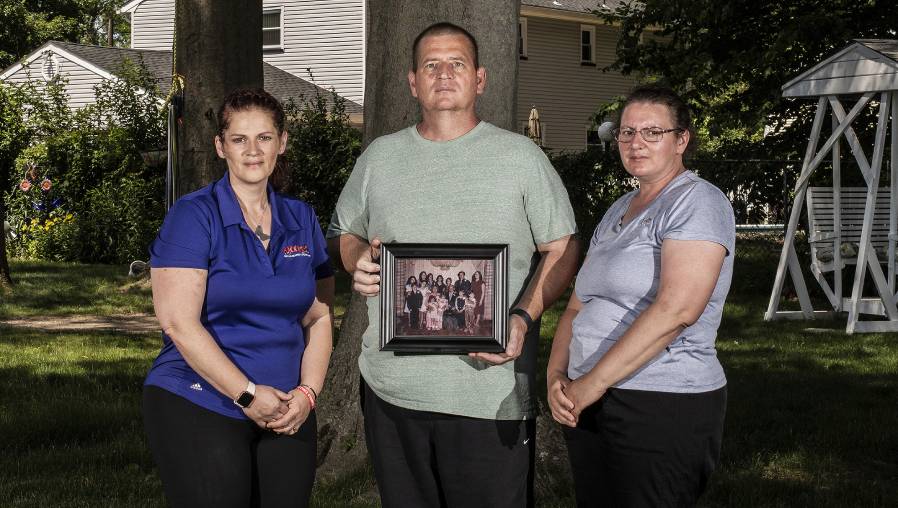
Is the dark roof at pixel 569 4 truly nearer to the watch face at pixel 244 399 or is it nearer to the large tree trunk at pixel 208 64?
the large tree trunk at pixel 208 64

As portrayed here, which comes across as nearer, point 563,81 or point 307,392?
point 307,392

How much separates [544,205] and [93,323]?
→ 11.0 metres

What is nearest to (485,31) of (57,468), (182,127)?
(57,468)

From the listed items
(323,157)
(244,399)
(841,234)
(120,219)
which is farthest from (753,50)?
(244,399)

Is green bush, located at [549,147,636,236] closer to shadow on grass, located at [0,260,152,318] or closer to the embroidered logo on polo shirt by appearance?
shadow on grass, located at [0,260,152,318]

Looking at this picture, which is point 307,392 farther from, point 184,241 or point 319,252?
point 184,241

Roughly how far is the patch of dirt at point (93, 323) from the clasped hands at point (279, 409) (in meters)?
9.56

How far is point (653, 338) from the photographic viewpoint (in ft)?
11.2

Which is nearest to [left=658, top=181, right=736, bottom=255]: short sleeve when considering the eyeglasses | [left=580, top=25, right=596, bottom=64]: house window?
the eyeglasses

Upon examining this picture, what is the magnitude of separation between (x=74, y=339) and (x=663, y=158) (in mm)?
9518

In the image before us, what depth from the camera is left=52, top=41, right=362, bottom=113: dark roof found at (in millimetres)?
30281

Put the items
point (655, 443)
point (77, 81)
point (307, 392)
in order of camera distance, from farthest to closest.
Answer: point (77, 81)
point (307, 392)
point (655, 443)

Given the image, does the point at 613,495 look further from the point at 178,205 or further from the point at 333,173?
the point at 333,173

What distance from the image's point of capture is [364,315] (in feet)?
20.0
